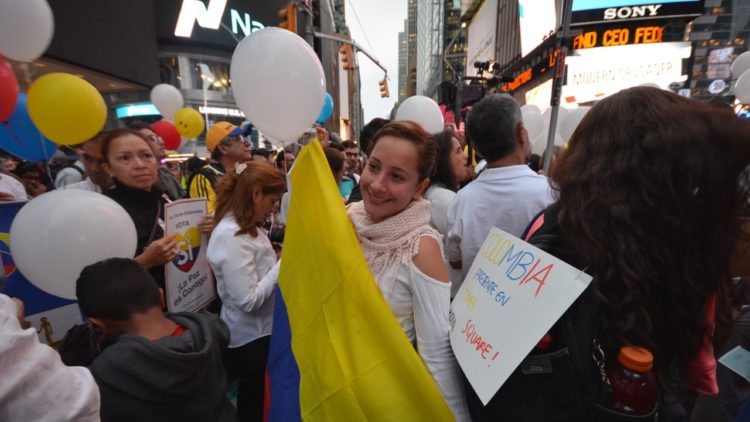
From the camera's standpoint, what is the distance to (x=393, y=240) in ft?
4.44

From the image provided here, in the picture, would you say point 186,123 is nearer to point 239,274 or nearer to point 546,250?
point 239,274

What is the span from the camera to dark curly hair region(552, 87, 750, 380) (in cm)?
82

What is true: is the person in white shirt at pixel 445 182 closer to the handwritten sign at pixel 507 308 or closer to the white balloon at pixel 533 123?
the handwritten sign at pixel 507 308

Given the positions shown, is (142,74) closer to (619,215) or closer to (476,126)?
(476,126)

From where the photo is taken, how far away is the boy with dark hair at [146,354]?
1273mm

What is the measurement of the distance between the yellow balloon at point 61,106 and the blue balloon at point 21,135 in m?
0.69

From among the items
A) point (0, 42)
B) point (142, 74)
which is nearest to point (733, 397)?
point (0, 42)

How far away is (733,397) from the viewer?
64.0 inches

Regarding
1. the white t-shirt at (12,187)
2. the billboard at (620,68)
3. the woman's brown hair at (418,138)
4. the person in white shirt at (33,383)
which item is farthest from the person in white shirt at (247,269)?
the billboard at (620,68)

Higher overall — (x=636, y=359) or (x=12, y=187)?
(x=12, y=187)

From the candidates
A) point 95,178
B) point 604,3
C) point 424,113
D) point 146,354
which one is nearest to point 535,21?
point 604,3

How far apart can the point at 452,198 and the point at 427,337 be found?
5.09 ft

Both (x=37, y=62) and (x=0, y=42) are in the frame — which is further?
(x=37, y=62)

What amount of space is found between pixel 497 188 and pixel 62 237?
2448 mm
